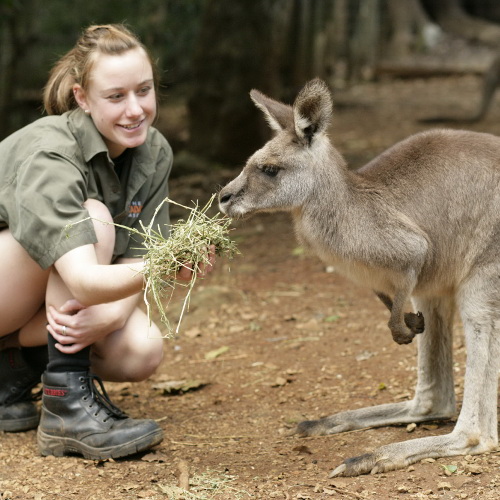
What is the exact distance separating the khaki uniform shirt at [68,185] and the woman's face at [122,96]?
2.4 inches

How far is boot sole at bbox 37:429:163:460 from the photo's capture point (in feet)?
9.13

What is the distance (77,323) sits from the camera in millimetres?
2742

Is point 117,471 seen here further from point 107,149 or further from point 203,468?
point 107,149

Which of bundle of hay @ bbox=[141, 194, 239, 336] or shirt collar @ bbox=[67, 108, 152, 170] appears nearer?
bundle of hay @ bbox=[141, 194, 239, 336]

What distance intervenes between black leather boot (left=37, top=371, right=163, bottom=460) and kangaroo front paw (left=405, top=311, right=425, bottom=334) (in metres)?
0.94

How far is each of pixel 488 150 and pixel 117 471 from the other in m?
1.65

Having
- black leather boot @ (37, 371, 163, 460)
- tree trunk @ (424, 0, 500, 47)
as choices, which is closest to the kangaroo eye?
black leather boot @ (37, 371, 163, 460)

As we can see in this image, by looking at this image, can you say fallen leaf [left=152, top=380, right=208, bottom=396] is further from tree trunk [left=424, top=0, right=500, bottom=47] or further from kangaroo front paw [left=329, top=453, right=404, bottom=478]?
tree trunk [left=424, top=0, right=500, bottom=47]

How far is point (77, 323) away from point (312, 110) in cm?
105

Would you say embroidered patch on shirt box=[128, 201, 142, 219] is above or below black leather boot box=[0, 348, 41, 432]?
above

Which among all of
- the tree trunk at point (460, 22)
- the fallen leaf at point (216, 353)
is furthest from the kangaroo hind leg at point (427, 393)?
the tree trunk at point (460, 22)

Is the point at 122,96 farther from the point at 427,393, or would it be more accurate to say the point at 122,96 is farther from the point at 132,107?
the point at 427,393

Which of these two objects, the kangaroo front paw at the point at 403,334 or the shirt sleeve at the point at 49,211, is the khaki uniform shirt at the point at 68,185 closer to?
the shirt sleeve at the point at 49,211

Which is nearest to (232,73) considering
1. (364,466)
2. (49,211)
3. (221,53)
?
(221,53)
